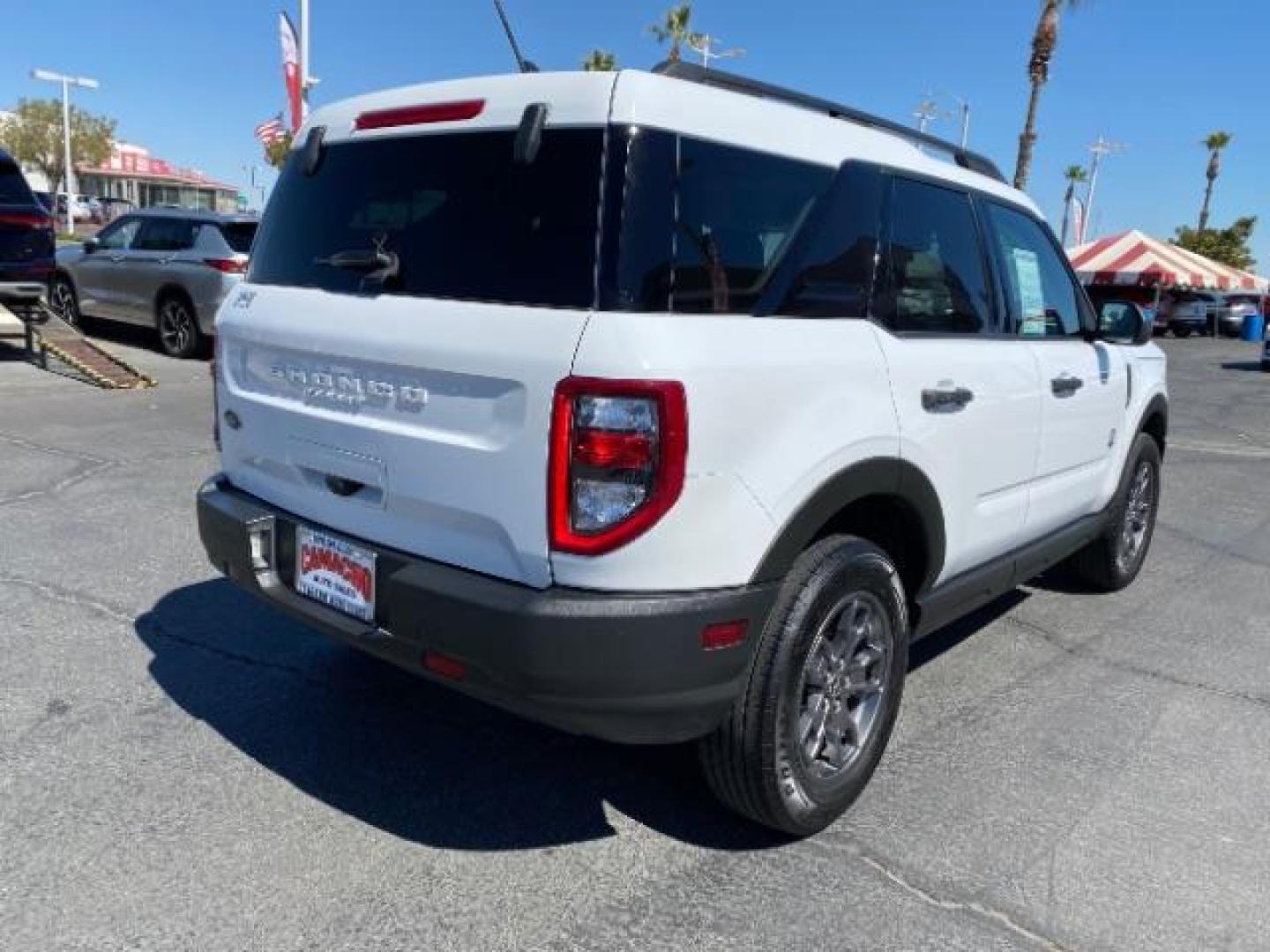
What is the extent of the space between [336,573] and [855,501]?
1433mm

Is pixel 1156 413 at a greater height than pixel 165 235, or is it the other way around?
pixel 165 235

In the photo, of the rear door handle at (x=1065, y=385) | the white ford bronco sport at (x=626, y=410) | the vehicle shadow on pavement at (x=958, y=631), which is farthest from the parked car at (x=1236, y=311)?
the white ford bronco sport at (x=626, y=410)

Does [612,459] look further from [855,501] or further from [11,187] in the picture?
[11,187]

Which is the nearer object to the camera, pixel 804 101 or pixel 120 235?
pixel 804 101

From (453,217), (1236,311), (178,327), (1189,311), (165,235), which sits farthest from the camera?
(1236,311)

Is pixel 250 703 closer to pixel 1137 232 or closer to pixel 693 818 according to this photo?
pixel 693 818

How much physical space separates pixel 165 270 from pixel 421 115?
10.2 m

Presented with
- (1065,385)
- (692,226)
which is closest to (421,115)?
(692,226)

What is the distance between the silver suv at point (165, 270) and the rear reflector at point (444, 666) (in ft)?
31.5

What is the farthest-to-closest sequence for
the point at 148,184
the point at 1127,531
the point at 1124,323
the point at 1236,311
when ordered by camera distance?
1. the point at 148,184
2. the point at 1236,311
3. the point at 1127,531
4. the point at 1124,323

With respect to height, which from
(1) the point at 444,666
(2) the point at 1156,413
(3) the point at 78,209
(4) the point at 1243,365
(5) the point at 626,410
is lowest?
(4) the point at 1243,365

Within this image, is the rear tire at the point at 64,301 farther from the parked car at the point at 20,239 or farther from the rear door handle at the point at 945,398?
the rear door handle at the point at 945,398

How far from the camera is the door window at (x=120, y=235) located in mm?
12117

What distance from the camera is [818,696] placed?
276 cm
